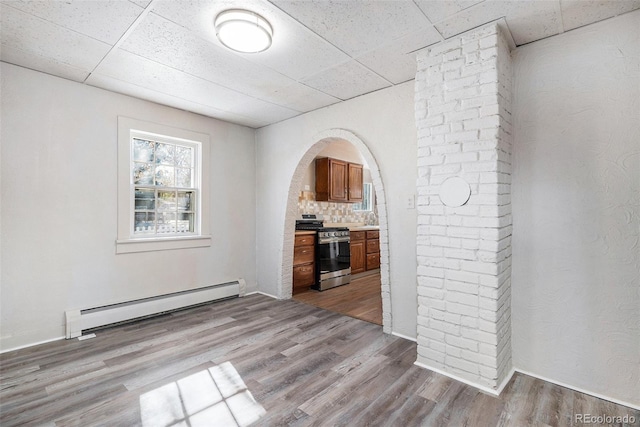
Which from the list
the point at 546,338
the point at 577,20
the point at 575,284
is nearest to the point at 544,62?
the point at 577,20

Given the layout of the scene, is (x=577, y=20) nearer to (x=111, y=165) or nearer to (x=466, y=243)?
(x=466, y=243)

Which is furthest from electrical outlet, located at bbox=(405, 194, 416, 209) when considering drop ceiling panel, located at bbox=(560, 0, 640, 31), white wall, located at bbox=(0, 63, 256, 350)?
white wall, located at bbox=(0, 63, 256, 350)

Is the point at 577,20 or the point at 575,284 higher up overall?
the point at 577,20

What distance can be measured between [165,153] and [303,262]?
251cm

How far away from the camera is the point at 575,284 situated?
2.18 m

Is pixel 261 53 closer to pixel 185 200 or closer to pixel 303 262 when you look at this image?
pixel 185 200

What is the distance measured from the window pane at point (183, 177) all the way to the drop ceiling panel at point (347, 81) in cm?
211

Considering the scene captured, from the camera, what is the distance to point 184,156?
163 inches

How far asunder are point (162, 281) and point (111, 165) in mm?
1494

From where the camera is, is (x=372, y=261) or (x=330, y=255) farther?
(x=372, y=261)

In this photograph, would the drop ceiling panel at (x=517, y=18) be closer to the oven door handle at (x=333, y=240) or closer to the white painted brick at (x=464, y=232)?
the white painted brick at (x=464, y=232)

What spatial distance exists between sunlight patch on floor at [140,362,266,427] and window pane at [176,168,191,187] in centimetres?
256

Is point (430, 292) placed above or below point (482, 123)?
below

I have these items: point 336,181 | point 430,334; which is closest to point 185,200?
point 336,181
